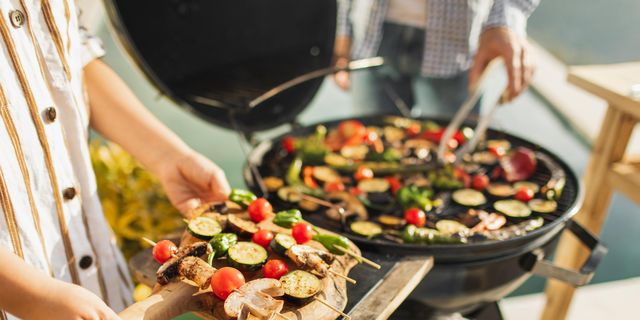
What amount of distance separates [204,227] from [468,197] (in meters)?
1.26

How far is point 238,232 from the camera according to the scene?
1.75m

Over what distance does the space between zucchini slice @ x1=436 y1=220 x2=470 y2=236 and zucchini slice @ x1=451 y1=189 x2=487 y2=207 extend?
0.20 metres

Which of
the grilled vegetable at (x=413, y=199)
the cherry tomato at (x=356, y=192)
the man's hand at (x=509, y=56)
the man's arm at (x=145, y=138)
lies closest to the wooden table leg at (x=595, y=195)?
the man's hand at (x=509, y=56)

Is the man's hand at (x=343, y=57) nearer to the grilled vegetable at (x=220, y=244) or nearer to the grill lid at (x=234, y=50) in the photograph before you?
the grill lid at (x=234, y=50)

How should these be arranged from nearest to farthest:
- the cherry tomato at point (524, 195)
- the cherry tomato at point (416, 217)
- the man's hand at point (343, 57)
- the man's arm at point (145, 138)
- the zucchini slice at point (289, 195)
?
the man's arm at point (145, 138) < the cherry tomato at point (416, 217) < the zucchini slice at point (289, 195) < the cherry tomato at point (524, 195) < the man's hand at point (343, 57)

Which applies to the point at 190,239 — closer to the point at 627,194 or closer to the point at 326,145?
the point at 326,145

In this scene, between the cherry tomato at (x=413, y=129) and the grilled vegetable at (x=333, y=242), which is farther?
the cherry tomato at (x=413, y=129)

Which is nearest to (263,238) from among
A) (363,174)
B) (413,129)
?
(363,174)

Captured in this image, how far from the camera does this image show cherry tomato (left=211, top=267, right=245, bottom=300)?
1.44m

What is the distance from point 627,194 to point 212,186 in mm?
2335

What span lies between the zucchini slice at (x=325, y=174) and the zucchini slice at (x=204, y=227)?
87cm

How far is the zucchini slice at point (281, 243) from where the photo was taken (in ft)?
5.38

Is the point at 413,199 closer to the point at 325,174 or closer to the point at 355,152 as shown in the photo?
the point at 325,174

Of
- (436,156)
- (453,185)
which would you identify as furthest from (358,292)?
(436,156)
